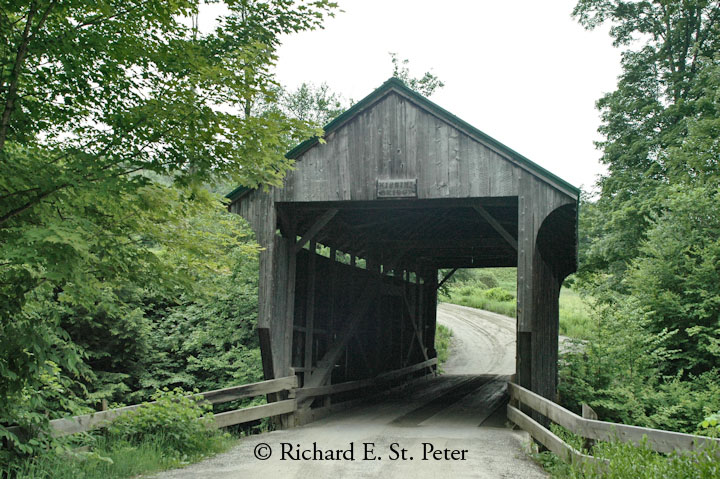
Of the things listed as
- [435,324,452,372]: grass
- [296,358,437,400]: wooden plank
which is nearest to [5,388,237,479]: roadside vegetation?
[296,358,437,400]: wooden plank

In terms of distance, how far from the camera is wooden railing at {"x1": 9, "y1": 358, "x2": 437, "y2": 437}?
18.7 feet

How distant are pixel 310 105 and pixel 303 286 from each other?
767 inches

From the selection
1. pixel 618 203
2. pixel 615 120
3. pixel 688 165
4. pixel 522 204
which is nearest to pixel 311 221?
pixel 522 204

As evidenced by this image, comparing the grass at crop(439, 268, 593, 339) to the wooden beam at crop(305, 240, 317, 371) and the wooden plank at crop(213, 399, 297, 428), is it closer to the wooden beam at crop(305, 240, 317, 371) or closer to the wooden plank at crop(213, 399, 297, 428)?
the wooden beam at crop(305, 240, 317, 371)

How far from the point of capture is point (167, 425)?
268 inches

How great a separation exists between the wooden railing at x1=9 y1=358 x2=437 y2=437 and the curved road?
1.10 ft

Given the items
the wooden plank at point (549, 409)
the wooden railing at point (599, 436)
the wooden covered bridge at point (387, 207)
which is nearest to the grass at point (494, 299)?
the wooden covered bridge at point (387, 207)

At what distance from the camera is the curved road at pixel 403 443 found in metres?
6.16

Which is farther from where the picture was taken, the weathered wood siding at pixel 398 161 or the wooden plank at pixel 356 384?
the wooden plank at pixel 356 384

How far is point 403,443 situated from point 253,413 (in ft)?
7.08

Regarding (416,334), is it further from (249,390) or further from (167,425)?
(167,425)

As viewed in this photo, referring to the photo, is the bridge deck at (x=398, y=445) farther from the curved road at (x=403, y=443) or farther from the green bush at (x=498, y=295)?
the green bush at (x=498, y=295)

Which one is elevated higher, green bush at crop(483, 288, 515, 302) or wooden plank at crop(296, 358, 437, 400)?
green bush at crop(483, 288, 515, 302)

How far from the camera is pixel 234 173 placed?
4.94m
